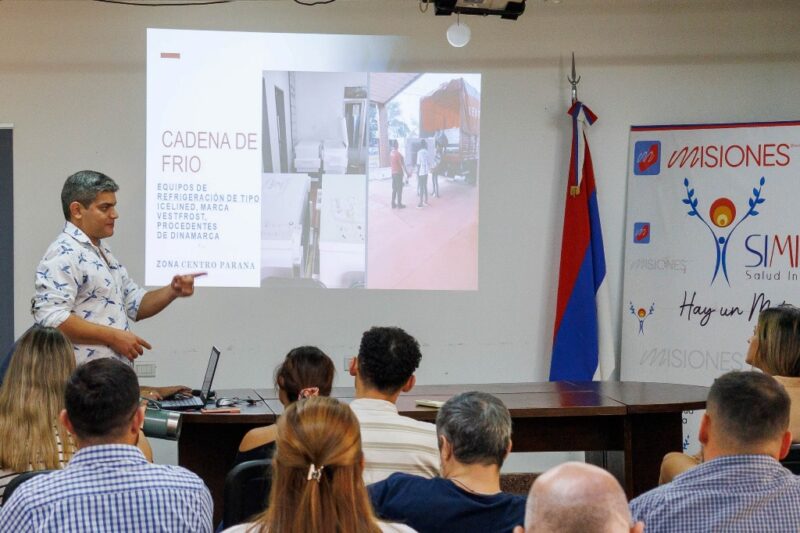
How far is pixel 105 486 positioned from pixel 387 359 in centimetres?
117

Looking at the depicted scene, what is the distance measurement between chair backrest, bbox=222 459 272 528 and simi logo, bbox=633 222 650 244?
3.40m

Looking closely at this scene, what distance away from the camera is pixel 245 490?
2.38m

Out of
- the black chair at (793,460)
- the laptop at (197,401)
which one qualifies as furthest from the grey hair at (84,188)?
the black chair at (793,460)

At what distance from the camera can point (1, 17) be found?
4.99 metres

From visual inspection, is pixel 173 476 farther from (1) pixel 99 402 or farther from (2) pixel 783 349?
(2) pixel 783 349

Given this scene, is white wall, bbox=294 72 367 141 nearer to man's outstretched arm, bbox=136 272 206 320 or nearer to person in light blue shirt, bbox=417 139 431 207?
person in light blue shirt, bbox=417 139 431 207

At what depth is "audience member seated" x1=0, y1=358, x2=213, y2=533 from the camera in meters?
1.60

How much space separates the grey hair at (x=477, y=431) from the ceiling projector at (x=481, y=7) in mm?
2943

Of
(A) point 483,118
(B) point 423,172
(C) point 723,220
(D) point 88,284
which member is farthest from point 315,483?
(C) point 723,220

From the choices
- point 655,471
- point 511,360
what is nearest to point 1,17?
point 511,360

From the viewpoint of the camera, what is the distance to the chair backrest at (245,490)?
2355 millimetres

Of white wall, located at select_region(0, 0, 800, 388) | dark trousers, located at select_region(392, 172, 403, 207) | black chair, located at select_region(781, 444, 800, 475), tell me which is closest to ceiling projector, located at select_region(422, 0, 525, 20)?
white wall, located at select_region(0, 0, 800, 388)

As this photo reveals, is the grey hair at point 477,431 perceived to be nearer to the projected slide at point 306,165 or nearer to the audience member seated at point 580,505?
the audience member seated at point 580,505

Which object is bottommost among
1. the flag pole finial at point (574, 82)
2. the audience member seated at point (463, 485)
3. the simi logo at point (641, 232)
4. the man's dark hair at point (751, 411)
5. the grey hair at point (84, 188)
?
the audience member seated at point (463, 485)
